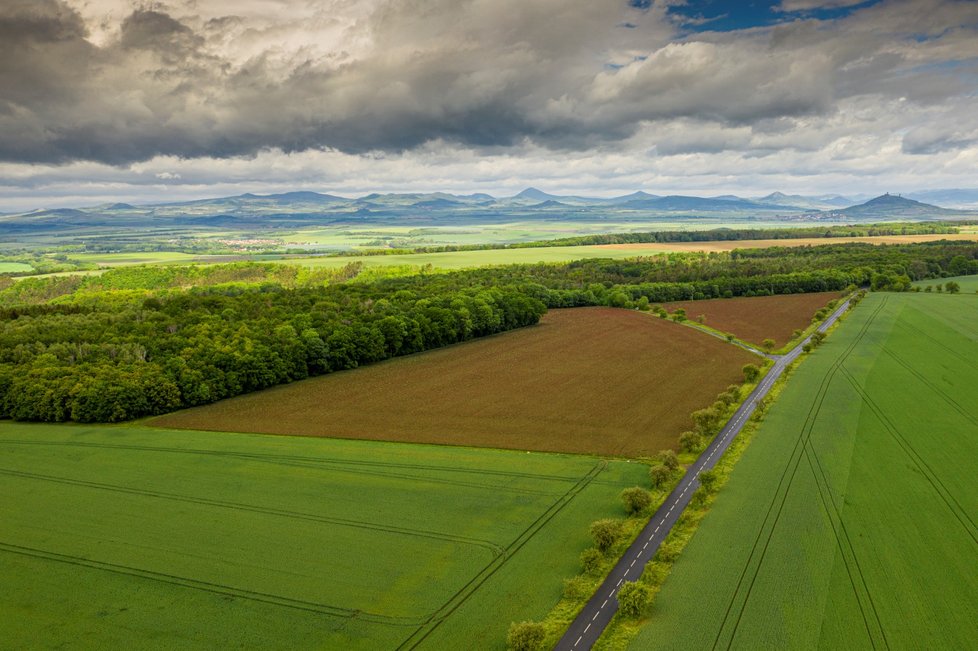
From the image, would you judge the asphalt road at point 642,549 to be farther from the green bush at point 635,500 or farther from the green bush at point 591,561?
the green bush at point 635,500

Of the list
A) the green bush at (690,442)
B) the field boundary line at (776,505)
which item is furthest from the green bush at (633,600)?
the green bush at (690,442)

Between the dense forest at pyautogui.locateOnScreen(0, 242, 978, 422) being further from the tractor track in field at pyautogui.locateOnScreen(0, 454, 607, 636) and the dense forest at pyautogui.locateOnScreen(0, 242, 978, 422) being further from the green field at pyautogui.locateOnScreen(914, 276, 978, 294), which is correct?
the tractor track in field at pyautogui.locateOnScreen(0, 454, 607, 636)

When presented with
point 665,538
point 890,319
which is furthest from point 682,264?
point 665,538

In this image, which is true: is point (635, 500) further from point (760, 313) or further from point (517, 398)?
point (760, 313)

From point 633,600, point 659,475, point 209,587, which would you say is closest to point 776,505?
point 659,475

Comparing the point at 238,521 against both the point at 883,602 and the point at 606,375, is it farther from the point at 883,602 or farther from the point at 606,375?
the point at 606,375

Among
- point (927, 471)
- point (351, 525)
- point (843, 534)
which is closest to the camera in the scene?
point (843, 534)
